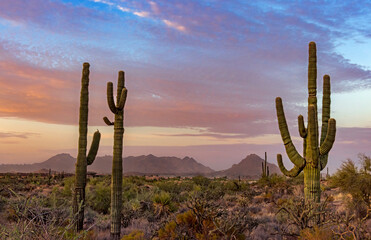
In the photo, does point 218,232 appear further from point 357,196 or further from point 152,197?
point 357,196

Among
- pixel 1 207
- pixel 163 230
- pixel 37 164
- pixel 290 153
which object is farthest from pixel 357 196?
pixel 37 164

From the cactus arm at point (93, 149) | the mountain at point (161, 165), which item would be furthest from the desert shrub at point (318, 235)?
the mountain at point (161, 165)

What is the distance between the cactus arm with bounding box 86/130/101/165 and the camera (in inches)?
536

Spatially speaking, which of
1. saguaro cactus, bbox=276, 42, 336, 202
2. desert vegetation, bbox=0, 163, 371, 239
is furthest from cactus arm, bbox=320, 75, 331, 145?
desert vegetation, bbox=0, 163, 371, 239

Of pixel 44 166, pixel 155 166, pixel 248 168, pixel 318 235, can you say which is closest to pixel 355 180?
pixel 318 235

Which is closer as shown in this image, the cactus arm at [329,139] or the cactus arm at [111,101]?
the cactus arm at [111,101]

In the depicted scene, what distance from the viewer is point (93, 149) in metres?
13.9

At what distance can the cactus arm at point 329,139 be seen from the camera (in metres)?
12.3

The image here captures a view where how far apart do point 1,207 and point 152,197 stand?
29.1ft

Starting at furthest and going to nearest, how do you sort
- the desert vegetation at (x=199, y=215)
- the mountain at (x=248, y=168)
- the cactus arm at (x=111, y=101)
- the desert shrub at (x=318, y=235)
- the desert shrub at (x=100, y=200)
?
the mountain at (x=248, y=168), the desert shrub at (x=100, y=200), the cactus arm at (x=111, y=101), the desert shrub at (x=318, y=235), the desert vegetation at (x=199, y=215)

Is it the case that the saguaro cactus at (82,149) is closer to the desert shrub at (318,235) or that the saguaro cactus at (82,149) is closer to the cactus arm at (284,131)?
the cactus arm at (284,131)

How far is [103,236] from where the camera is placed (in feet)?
38.9

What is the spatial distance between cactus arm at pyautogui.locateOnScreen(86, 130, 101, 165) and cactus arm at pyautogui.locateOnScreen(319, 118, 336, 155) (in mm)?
9167

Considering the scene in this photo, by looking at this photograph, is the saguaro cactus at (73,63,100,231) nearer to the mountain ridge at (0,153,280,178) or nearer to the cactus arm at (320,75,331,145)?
the cactus arm at (320,75,331,145)
